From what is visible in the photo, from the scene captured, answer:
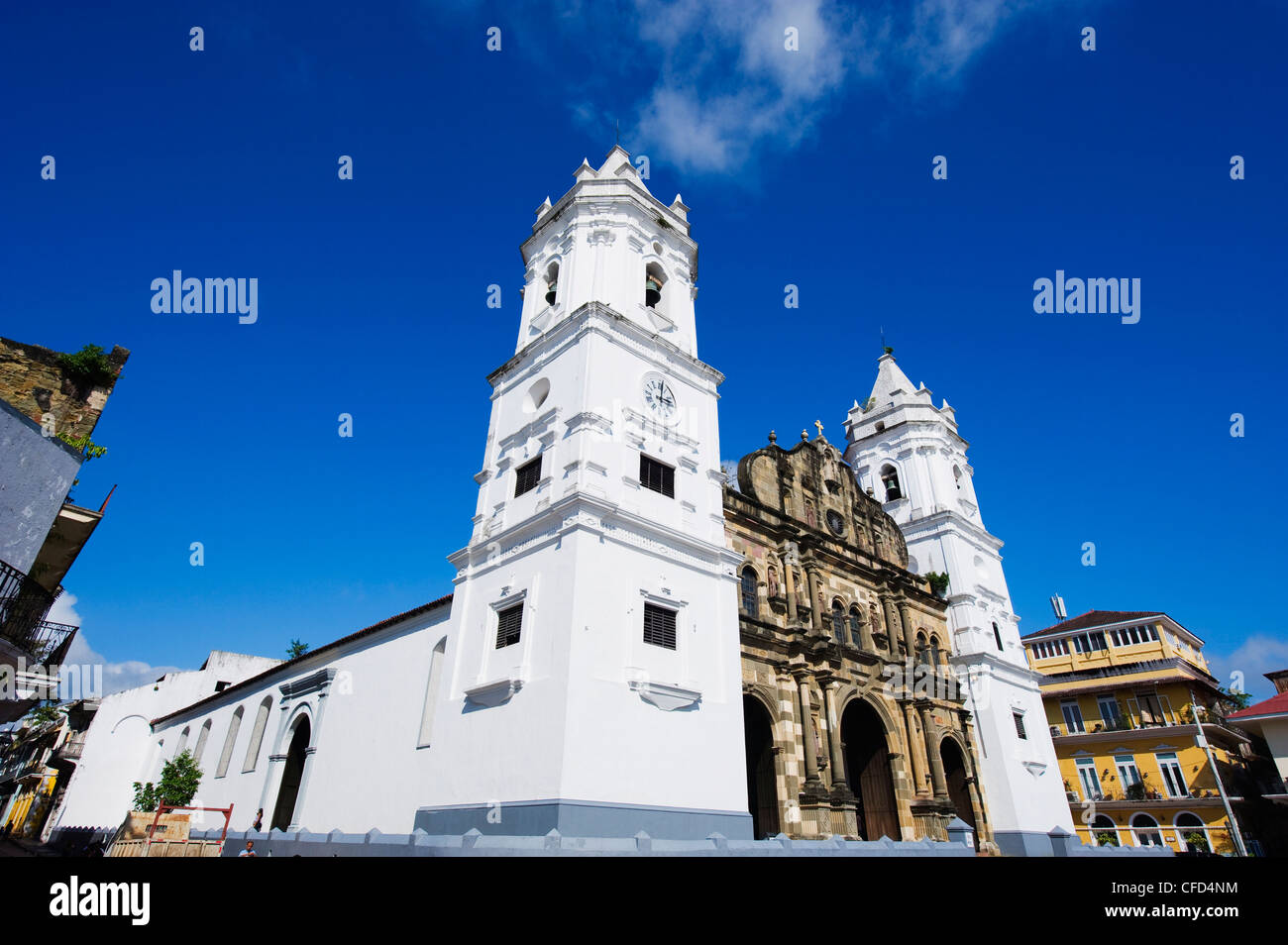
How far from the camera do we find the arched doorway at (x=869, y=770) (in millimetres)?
20797

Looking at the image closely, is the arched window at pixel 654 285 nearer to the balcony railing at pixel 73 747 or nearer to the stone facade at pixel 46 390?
the stone facade at pixel 46 390

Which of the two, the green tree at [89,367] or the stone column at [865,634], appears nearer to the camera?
the green tree at [89,367]

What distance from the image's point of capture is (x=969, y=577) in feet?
94.1

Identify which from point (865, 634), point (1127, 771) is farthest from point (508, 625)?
point (1127, 771)

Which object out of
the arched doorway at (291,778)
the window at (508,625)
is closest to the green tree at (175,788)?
the arched doorway at (291,778)

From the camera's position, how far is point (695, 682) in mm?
15320

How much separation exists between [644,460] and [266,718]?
18817mm

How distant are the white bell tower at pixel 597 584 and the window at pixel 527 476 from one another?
4 centimetres

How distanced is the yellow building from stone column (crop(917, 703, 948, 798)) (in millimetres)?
6934

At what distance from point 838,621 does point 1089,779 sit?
22997 millimetres

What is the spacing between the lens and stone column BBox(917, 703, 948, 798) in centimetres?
2155

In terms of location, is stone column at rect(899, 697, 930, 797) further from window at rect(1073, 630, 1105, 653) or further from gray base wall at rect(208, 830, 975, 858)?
window at rect(1073, 630, 1105, 653)
